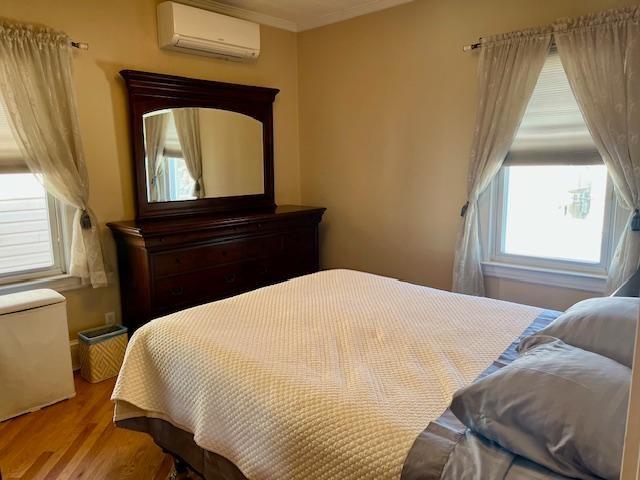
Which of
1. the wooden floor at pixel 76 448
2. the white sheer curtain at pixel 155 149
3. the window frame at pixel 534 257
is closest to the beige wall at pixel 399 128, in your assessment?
the window frame at pixel 534 257

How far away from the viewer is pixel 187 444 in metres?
1.76

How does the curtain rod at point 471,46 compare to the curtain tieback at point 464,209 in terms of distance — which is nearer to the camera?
the curtain rod at point 471,46

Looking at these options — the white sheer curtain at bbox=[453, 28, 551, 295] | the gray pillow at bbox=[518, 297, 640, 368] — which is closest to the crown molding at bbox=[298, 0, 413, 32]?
the white sheer curtain at bbox=[453, 28, 551, 295]

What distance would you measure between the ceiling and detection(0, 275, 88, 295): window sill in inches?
83.7

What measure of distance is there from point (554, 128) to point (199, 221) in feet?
7.84

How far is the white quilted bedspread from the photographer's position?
1.28 metres

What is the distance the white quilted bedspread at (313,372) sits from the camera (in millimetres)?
1281

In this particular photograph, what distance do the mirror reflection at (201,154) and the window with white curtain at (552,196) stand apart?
76.3 inches

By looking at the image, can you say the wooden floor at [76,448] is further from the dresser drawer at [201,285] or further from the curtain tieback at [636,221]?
the curtain tieback at [636,221]

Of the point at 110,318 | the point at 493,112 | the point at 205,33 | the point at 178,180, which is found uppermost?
the point at 205,33

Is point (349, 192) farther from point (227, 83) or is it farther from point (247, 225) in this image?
point (227, 83)

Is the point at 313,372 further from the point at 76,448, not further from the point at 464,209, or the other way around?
the point at 464,209

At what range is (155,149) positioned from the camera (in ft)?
10.8

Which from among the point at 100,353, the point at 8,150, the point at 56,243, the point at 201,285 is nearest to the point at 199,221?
the point at 201,285
